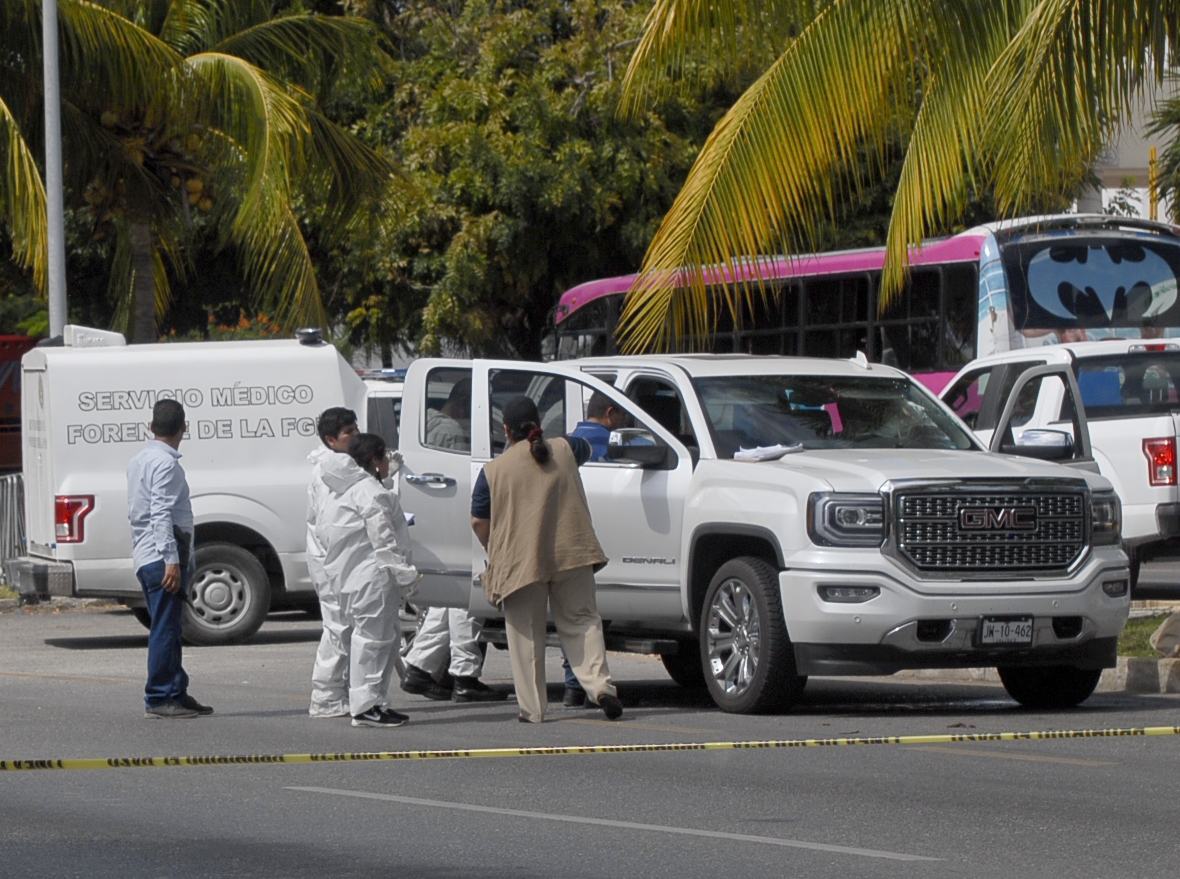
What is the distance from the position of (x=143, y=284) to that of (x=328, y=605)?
1047cm

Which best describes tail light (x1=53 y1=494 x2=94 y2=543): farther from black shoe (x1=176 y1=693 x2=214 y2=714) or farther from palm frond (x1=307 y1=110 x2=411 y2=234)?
→ palm frond (x1=307 y1=110 x2=411 y2=234)

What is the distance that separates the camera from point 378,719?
33.6ft

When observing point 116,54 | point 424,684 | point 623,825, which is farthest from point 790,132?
point 116,54

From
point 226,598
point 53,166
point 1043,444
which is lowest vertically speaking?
point 226,598

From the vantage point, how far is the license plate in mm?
9781

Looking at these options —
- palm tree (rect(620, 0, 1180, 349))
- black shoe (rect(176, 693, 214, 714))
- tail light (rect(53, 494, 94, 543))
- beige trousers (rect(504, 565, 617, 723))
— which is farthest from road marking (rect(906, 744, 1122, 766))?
tail light (rect(53, 494, 94, 543))

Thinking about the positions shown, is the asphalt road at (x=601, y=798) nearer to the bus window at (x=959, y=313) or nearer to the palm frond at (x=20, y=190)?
the palm frond at (x=20, y=190)

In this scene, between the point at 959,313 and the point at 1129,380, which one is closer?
the point at 1129,380

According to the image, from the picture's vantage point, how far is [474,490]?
1048cm

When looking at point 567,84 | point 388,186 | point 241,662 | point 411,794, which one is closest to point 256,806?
point 411,794

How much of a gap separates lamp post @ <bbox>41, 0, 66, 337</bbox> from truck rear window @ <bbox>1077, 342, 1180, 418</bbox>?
944cm

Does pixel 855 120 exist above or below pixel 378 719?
above

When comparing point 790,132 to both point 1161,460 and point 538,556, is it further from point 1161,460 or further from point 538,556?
point 1161,460

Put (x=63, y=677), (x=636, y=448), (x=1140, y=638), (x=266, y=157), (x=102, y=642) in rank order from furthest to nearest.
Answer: (x=266, y=157) → (x=102, y=642) → (x=63, y=677) → (x=1140, y=638) → (x=636, y=448)
